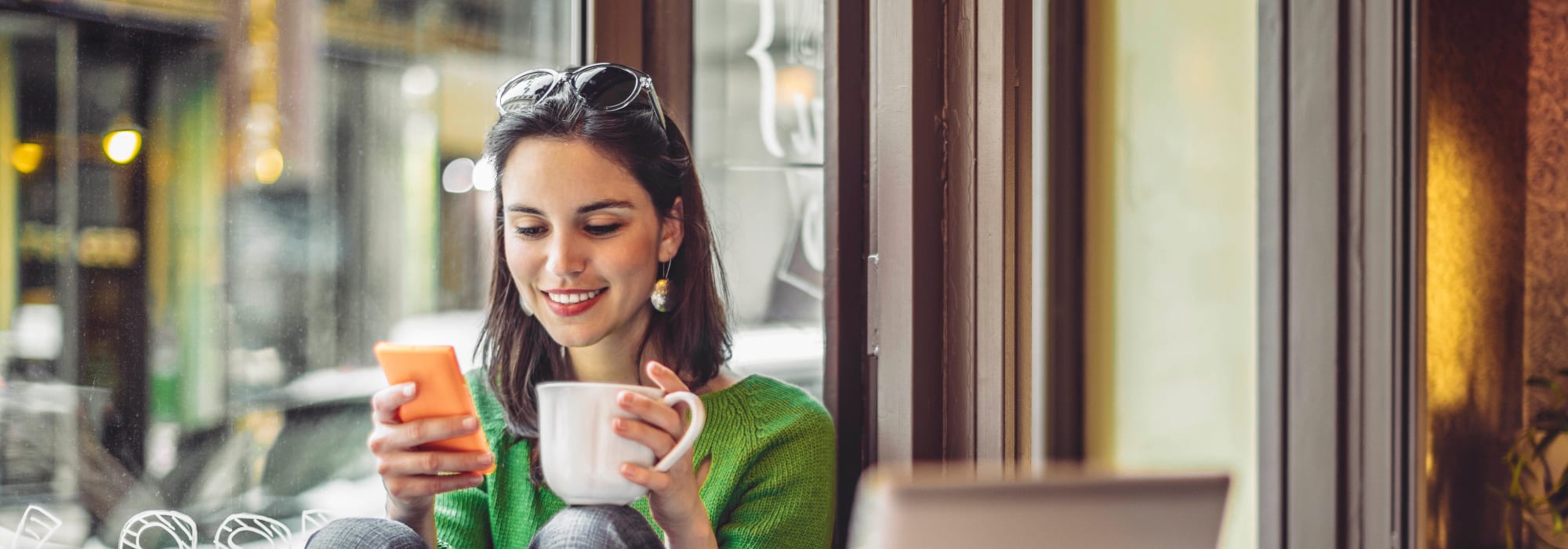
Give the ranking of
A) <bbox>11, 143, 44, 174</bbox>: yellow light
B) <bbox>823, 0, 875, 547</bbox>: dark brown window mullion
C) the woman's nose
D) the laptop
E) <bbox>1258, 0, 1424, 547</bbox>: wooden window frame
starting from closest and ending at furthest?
1. the laptop
2. <bbox>1258, 0, 1424, 547</bbox>: wooden window frame
3. <bbox>11, 143, 44, 174</bbox>: yellow light
4. the woman's nose
5. <bbox>823, 0, 875, 547</bbox>: dark brown window mullion

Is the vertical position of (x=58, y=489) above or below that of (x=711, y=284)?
below

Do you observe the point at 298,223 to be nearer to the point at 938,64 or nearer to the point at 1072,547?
the point at 938,64

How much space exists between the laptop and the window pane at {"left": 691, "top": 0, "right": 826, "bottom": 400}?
85 centimetres

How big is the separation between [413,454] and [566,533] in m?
0.20

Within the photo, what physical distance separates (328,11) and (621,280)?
0.48 meters

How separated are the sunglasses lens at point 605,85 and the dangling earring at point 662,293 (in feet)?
0.66

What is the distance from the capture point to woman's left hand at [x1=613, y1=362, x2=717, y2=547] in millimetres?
935

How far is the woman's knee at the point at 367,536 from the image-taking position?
3.13 ft

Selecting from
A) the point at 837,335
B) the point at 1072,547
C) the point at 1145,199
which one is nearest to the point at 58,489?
the point at 837,335

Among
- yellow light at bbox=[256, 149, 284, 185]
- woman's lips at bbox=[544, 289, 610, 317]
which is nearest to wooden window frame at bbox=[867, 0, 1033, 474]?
woman's lips at bbox=[544, 289, 610, 317]

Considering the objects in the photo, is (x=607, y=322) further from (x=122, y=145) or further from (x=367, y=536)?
(x=122, y=145)

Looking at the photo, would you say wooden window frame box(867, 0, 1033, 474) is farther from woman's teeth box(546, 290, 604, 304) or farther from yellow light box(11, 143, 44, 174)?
yellow light box(11, 143, 44, 174)

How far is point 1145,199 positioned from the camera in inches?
44.2

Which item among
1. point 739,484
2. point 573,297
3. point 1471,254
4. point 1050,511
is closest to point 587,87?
point 573,297
